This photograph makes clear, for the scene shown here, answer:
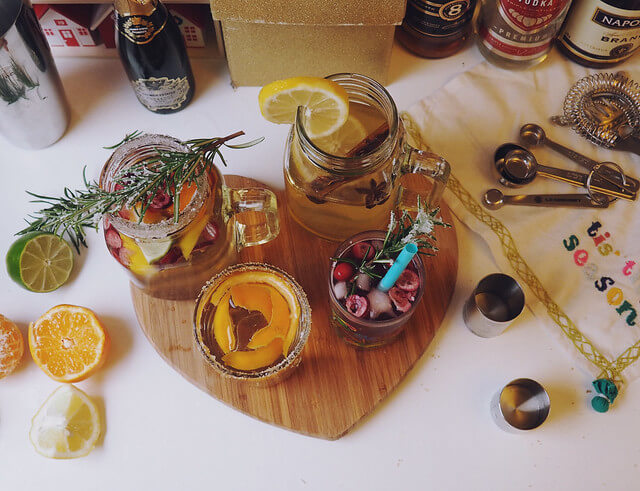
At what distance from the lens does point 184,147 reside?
2.25ft

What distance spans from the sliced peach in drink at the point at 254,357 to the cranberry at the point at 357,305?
0.34 ft

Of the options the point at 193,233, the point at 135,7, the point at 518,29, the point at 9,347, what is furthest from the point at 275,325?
the point at 518,29

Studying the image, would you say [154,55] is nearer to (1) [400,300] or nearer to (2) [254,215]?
(2) [254,215]

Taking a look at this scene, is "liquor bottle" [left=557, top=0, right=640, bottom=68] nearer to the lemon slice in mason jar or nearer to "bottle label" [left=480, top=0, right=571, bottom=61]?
"bottle label" [left=480, top=0, right=571, bottom=61]

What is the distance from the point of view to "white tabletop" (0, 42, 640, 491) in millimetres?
766

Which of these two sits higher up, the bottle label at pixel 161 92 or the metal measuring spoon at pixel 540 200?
the bottle label at pixel 161 92

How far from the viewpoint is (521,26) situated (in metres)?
0.89

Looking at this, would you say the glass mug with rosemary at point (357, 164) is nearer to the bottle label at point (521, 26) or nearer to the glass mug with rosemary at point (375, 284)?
the glass mug with rosemary at point (375, 284)

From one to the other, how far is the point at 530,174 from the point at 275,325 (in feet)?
1.49

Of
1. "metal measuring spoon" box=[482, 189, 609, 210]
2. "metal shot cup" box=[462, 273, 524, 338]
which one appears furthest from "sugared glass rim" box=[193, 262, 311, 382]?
"metal measuring spoon" box=[482, 189, 609, 210]

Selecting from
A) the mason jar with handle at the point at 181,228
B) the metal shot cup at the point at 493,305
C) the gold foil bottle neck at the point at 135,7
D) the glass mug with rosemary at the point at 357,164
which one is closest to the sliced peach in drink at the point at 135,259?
the mason jar with handle at the point at 181,228

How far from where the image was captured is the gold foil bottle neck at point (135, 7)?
778 millimetres

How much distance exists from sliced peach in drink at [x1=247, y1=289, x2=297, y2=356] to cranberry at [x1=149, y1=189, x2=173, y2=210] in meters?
0.17

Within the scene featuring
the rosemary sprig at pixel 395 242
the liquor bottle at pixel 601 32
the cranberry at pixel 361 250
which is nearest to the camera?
the rosemary sprig at pixel 395 242
